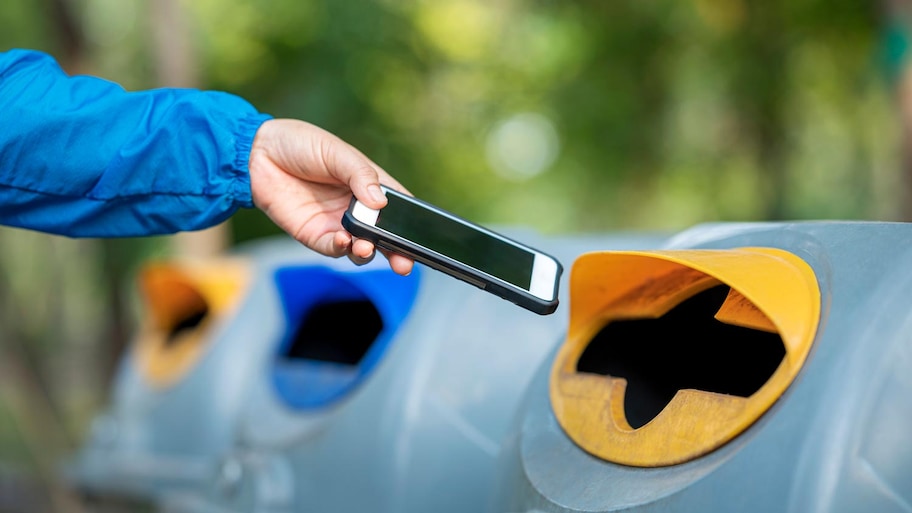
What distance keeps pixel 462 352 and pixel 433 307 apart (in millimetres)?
159

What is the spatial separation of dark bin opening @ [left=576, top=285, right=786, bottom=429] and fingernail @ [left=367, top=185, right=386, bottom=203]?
510 mm

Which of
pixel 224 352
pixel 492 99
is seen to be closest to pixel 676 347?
pixel 224 352

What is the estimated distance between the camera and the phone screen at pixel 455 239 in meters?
1.67

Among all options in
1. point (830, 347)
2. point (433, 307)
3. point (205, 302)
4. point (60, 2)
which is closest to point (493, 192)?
point (60, 2)

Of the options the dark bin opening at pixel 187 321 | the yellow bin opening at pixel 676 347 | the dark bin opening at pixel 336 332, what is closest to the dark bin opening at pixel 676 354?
the yellow bin opening at pixel 676 347

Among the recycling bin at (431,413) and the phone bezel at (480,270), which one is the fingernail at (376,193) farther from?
the recycling bin at (431,413)

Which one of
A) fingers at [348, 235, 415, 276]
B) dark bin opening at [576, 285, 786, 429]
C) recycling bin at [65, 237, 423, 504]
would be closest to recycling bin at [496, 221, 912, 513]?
dark bin opening at [576, 285, 786, 429]

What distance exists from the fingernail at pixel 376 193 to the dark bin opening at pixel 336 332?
146cm

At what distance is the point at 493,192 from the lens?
17.8 m

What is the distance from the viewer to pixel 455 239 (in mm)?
1695

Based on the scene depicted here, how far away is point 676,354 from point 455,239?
0.52 m

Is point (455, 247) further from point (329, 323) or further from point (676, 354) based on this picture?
point (329, 323)

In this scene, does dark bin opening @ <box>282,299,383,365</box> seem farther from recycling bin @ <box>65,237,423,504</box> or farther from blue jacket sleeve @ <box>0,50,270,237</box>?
blue jacket sleeve @ <box>0,50,270,237</box>

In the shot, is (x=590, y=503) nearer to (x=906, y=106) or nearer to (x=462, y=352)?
(x=462, y=352)
